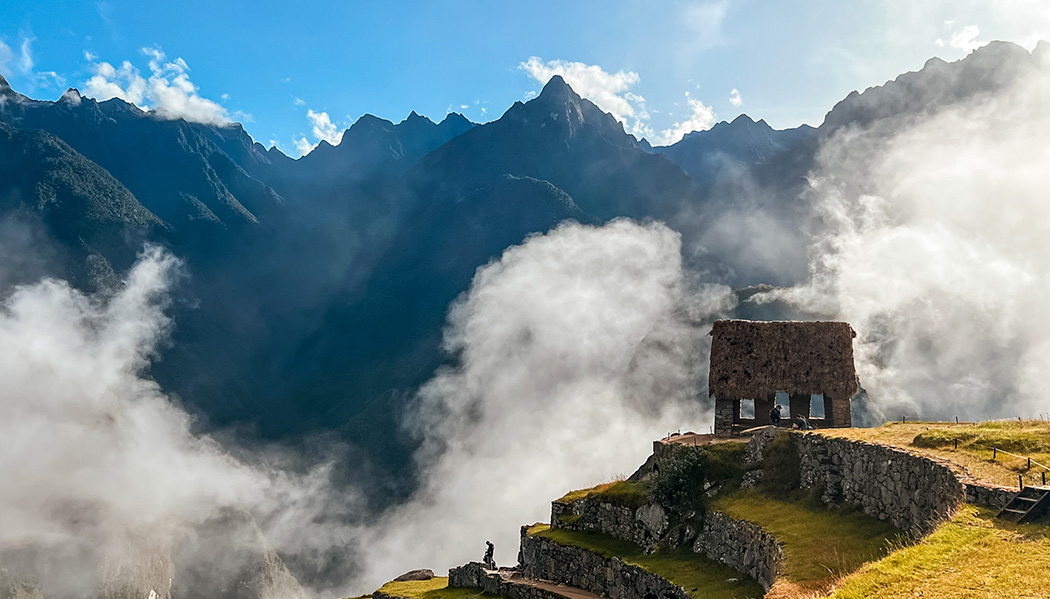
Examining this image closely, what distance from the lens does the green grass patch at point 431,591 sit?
41.3 meters

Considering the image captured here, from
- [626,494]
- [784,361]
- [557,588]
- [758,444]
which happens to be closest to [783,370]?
[784,361]

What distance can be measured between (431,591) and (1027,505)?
127ft

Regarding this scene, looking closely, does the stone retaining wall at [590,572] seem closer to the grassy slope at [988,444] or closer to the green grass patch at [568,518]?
the green grass patch at [568,518]

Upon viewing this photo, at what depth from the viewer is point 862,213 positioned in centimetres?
14738

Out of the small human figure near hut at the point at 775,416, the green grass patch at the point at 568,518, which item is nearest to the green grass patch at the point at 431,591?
the green grass patch at the point at 568,518

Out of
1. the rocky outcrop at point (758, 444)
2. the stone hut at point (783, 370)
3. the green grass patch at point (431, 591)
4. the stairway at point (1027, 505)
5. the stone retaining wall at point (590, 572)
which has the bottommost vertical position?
the green grass patch at point (431, 591)

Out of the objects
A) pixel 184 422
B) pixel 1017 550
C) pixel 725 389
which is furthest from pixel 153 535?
pixel 1017 550

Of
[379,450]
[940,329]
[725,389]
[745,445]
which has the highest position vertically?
[940,329]

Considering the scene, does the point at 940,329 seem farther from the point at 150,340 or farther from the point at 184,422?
the point at 150,340

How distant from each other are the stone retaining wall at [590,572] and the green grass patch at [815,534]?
4.21 meters

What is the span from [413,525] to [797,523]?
12991cm

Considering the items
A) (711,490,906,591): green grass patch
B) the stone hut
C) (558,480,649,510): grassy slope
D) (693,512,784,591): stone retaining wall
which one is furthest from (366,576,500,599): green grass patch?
(711,490,906,591): green grass patch

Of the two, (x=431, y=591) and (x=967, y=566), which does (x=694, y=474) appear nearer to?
(x=967, y=566)

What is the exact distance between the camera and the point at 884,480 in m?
22.4
